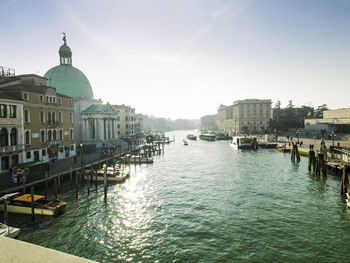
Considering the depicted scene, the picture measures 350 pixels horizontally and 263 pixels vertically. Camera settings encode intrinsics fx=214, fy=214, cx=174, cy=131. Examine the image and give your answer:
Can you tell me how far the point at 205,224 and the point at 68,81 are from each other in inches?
2377

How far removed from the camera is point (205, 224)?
19.0 meters

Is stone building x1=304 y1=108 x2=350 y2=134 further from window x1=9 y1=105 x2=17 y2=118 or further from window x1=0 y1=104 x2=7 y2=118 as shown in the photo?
window x1=0 y1=104 x2=7 y2=118

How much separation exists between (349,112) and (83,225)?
78.8 m

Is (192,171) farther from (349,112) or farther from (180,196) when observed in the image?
(349,112)

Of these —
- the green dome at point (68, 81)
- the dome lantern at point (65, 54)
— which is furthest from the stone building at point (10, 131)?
the dome lantern at point (65, 54)

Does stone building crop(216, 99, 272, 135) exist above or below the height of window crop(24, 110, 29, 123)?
above

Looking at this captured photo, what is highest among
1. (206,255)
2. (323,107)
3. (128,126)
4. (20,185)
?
(323,107)

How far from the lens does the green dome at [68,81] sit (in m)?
62.2

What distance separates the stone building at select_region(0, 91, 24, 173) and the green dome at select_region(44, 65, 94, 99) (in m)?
31.8

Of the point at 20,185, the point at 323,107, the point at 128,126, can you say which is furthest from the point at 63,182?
the point at 323,107

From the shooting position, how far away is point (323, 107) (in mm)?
112750

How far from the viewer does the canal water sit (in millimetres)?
15000

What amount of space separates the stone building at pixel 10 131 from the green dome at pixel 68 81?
31.8 meters

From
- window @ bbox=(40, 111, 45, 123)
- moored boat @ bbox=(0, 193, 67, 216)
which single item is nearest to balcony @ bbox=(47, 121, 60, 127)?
window @ bbox=(40, 111, 45, 123)
